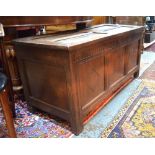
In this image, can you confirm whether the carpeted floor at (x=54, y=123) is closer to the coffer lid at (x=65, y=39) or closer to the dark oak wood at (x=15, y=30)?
the dark oak wood at (x=15, y=30)

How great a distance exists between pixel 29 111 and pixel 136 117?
3.41ft

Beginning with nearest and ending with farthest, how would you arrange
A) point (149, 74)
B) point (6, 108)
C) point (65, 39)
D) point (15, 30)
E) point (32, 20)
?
point (6, 108), point (65, 39), point (32, 20), point (15, 30), point (149, 74)

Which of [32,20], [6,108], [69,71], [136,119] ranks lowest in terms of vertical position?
[136,119]

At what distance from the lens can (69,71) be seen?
128 cm

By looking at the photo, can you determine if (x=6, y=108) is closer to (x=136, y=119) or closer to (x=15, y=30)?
(x=15, y=30)

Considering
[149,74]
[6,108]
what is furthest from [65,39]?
[149,74]

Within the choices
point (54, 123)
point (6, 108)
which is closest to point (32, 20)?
point (6, 108)

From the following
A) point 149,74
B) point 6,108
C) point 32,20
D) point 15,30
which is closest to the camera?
point 6,108

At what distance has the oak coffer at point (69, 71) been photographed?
1.31m

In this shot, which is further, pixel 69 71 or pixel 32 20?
pixel 32 20

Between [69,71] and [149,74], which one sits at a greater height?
[69,71]

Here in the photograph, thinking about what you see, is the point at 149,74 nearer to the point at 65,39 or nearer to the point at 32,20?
the point at 65,39

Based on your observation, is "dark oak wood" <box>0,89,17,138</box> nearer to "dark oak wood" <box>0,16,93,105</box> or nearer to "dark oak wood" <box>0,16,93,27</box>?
"dark oak wood" <box>0,16,93,105</box>
